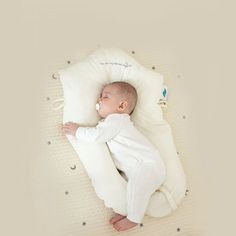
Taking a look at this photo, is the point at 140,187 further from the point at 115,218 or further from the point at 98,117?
the point at 98,117

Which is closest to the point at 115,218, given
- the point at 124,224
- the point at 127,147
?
the point at 124,224

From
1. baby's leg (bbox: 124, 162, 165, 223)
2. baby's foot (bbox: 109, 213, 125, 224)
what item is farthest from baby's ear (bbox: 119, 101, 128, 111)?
baby's foot (bbox: 109, 213, 125, 224)

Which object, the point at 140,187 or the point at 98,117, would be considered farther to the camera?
the point at 98,117

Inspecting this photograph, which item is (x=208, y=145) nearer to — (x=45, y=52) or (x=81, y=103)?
(x=81, y=103)

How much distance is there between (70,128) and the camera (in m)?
1.74

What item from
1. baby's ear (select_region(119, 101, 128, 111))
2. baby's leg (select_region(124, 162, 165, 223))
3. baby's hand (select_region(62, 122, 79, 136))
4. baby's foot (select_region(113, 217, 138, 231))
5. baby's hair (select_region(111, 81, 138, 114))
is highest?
baby's hair (select_region(111, 81, 138, 114))

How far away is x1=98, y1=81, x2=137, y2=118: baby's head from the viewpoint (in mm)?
1738

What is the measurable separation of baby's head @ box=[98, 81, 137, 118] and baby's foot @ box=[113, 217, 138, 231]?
0.43 metres

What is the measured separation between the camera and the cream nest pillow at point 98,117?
1705mm

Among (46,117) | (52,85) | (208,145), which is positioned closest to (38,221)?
(46,117)

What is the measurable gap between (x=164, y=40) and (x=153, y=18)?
126 mm

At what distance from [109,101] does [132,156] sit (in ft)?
0.78

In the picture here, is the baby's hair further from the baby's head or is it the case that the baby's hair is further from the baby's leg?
the baby's leg

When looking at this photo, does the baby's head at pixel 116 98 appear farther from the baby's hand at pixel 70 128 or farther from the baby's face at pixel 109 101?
the baby's hand at pixel 70 128
